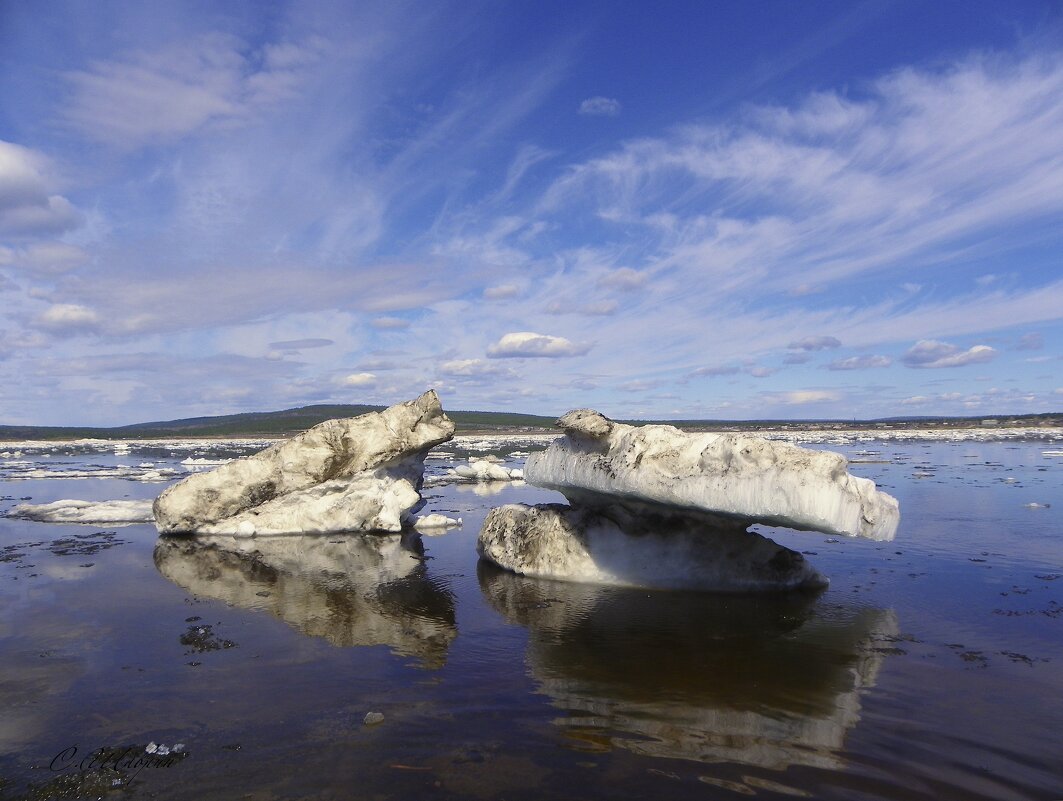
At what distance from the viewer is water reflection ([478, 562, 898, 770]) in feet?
20.3

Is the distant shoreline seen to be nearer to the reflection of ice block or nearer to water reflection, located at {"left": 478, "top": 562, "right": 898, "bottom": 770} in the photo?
the reflection of ice block

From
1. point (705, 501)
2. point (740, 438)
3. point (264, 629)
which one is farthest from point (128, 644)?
point (740, 438)

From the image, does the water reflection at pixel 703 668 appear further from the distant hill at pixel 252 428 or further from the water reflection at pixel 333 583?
the distant hill at pixel 252 428

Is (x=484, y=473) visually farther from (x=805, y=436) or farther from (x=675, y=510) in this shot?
(x=805, y=436)

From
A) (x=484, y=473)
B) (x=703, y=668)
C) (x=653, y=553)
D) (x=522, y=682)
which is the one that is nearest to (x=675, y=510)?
(x=653, y=553)

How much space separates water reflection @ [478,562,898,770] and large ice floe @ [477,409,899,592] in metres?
0.65

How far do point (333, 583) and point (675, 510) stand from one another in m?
6.55

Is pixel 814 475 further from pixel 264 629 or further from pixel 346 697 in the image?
pixel 264 629

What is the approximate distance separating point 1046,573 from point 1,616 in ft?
58.1

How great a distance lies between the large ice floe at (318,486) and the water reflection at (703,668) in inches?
289

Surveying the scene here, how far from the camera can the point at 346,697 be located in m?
7.17

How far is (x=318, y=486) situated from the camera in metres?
18.4

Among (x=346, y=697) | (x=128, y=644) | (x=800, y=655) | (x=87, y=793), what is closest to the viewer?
(x=87, y=793)

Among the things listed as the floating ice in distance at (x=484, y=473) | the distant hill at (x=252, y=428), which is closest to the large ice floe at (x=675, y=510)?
the floating ice in distance at (x=484, y=473)
